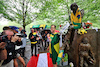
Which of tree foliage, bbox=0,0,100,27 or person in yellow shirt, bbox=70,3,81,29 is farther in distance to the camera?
tree foliage, bbox=0,0,100,27

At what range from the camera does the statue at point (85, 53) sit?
1984 millimetres

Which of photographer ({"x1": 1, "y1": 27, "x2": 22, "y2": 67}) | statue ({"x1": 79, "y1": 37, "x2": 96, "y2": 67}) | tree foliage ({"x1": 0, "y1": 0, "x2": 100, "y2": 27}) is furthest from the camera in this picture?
tree foliage ({"x1": 0, "y1": 0, "x2": 100, "y2": 27})

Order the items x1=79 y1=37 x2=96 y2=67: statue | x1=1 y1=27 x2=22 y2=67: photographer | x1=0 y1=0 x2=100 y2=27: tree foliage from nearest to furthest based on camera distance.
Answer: x1=1 y1=27 x2=22 y2=67: photographer → x1=79 y1=37 x2=96 y2=67: statue → x1=0 y1=0 x2=100 y2=27: tree foliage

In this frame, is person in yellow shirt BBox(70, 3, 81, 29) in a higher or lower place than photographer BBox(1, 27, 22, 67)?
higher

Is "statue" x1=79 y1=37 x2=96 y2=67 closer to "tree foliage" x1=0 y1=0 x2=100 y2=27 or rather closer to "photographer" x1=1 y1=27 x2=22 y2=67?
"photographer" x1=1 y1=27 x2=22 y2=67

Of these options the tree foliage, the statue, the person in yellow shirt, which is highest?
the tree foliage

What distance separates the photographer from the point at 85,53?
1.98 metres

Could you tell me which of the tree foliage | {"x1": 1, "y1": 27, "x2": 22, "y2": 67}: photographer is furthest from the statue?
the tree foliage

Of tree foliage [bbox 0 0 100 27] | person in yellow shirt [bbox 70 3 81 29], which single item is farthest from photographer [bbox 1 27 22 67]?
tree foliage [bbox 0 0 100 27]

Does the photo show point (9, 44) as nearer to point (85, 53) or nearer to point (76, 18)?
point (76, 18)

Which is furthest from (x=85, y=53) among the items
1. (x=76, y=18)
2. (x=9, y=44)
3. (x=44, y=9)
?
(x=44, y=9)

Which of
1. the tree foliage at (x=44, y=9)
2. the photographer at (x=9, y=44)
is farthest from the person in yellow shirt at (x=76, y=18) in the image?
the tree foliage at (x=44, y=9)

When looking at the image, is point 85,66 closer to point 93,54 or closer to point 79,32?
point 93,54

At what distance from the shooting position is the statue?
1.98 meters
